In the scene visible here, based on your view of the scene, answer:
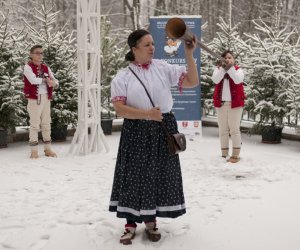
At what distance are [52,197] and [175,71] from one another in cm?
255

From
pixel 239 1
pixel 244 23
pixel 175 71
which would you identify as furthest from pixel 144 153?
pixel 239 1

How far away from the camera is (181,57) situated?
995 centimetres

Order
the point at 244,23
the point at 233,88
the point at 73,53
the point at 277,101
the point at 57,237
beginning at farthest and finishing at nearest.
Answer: the point at 244,23
the point at 73,53
the point at 277,101
the point at 233,88
the point at 57,237

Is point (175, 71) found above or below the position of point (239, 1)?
below

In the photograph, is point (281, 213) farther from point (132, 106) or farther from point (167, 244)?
point (132, 106)

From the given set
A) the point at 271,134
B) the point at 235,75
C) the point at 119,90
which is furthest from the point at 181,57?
the point at 119,90

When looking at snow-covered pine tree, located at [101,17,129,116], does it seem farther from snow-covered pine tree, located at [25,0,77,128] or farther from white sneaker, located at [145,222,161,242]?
white sneaker, located at [145,222,161,242]

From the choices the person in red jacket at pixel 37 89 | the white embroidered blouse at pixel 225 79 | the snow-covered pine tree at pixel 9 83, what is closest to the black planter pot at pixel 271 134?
the white embroidered blouse at pixel 225 79

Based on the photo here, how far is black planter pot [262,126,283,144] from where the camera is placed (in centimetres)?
984

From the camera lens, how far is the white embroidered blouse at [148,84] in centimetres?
401

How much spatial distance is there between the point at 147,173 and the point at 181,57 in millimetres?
6155

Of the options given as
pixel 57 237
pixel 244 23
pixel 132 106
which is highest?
pixel 244 23

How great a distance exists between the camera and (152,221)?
4219mm

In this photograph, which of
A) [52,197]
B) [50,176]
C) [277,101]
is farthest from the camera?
[277,101]
